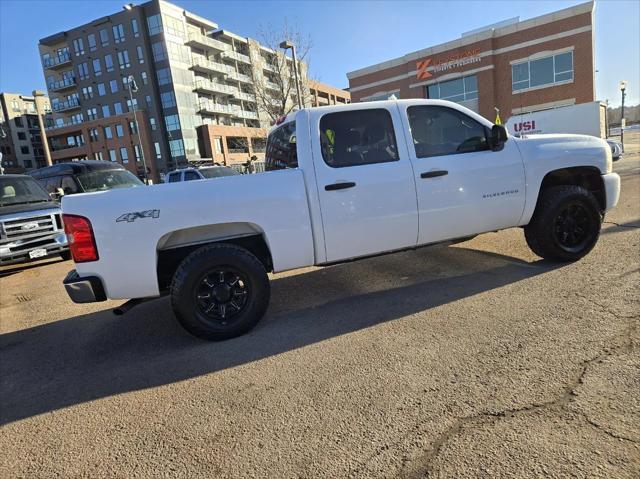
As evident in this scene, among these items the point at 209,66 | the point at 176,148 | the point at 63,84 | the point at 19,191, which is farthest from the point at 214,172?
the point at 63,84

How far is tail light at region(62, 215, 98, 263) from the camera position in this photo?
11.2 feet

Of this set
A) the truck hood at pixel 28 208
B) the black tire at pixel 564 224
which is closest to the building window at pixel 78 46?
the truck hood at pixel 28 208

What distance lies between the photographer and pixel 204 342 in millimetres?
3881

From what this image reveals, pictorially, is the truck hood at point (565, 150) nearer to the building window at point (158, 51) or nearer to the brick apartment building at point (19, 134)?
the building window at point (158, 51)

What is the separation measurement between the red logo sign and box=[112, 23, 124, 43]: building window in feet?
147

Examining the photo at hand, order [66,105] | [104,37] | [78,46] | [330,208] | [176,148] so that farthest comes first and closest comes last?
1. [66,105]
2. [78,46]
3. [104,37]
4. [176,148]
5. [330,208]

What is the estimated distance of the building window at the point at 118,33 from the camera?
194 ft

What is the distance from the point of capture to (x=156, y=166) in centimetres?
5956

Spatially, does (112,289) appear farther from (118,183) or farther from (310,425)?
(118,183)

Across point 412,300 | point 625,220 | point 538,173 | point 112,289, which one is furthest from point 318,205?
point 625,220

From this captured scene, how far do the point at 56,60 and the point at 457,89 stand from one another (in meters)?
62.6

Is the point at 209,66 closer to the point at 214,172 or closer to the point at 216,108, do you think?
the point at 216,108

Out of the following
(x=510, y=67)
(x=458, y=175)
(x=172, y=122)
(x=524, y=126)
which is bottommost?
(x=458, y=175)

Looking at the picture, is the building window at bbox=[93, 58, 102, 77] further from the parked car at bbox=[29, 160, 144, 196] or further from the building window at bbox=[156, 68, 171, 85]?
the parked car at bbox=[29, 160, 144, 196]
